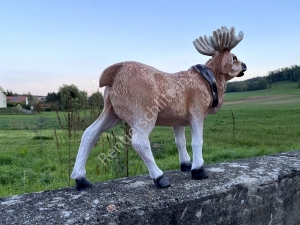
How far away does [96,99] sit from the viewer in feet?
10.8

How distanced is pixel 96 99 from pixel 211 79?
5.78ft

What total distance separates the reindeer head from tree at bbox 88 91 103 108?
155 cm

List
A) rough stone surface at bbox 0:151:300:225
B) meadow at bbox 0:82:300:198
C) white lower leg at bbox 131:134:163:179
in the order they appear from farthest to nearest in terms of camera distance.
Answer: meadow at bbox 0:82:300:198
white lower leg at bbox 131:134:163:179
rough stone surface at bbox 0:151:300:225

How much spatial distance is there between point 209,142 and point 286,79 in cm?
1393

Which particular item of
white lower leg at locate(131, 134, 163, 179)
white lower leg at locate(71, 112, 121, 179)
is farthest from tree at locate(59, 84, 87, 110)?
white lower leg at locate(131, 134, 163, 179)

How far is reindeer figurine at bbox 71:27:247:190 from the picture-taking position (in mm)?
1665

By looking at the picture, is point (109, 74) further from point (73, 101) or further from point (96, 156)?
point (96, 156)

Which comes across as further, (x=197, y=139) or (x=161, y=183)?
(x=197, y=139)

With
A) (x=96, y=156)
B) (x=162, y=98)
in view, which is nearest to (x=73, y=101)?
(x=162, y=98)

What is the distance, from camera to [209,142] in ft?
21.3

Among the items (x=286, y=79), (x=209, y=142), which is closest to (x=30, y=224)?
(x=209, y=142)

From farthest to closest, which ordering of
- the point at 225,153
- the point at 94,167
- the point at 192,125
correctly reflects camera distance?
1. the point at 225,153
2. the point at 94,167
3. the point at 192,125

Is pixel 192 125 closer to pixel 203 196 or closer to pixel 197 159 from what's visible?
pixel 197 159

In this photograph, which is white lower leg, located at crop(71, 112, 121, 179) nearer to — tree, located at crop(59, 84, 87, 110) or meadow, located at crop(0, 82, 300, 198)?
meadow, located at crop(0, 82, 300, 198)
